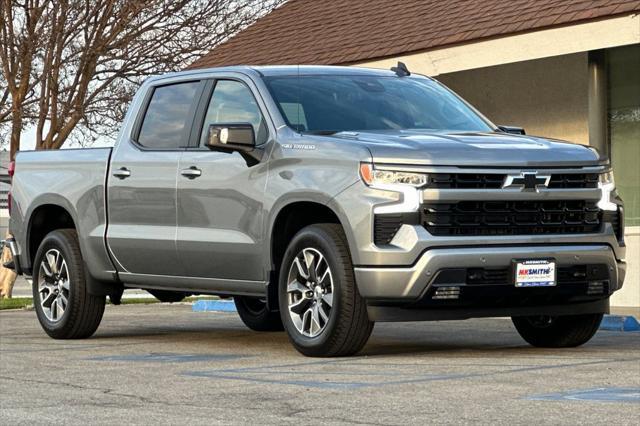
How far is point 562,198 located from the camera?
1017cm

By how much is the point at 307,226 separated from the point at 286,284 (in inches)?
16.7

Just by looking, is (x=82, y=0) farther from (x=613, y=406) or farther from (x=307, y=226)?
(x=613, y=406)

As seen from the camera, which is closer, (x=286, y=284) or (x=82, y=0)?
(x=286, y=284)

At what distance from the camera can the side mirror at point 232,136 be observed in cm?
1061

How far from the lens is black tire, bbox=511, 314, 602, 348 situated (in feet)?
36.1

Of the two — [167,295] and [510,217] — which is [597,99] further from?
[510,217]

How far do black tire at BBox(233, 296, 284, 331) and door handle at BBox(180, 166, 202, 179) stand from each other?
2.10 metres

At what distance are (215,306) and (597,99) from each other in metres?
4.91

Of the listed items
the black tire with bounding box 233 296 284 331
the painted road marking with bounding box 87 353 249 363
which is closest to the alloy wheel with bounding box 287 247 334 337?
the painted road marking with bounding box 87 353 249 363

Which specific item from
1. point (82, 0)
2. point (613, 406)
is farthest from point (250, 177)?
point (82, 0)

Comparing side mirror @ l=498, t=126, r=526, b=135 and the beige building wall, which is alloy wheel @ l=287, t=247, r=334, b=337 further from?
the beige building wall

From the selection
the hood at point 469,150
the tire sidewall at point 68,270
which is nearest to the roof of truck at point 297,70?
the hood at point 469,150

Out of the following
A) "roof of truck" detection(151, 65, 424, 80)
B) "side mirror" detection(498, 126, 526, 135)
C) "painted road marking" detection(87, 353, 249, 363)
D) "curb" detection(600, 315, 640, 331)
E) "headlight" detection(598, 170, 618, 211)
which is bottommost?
"curb" detection(600, 315, 640, 331)

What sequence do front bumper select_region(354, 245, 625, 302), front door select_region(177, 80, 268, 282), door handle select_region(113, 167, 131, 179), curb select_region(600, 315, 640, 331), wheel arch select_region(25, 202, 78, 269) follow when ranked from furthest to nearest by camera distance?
1. curb select_region(600, 315, 640, 331)
2. wheel arch select_region(25, 202, 78, 269)
3. door handle select_region(113, 167, 131, 179)
4. front door select_region(177, 80, 268, 282)
5. front bumper select_region(354, 245, 625, 302)
